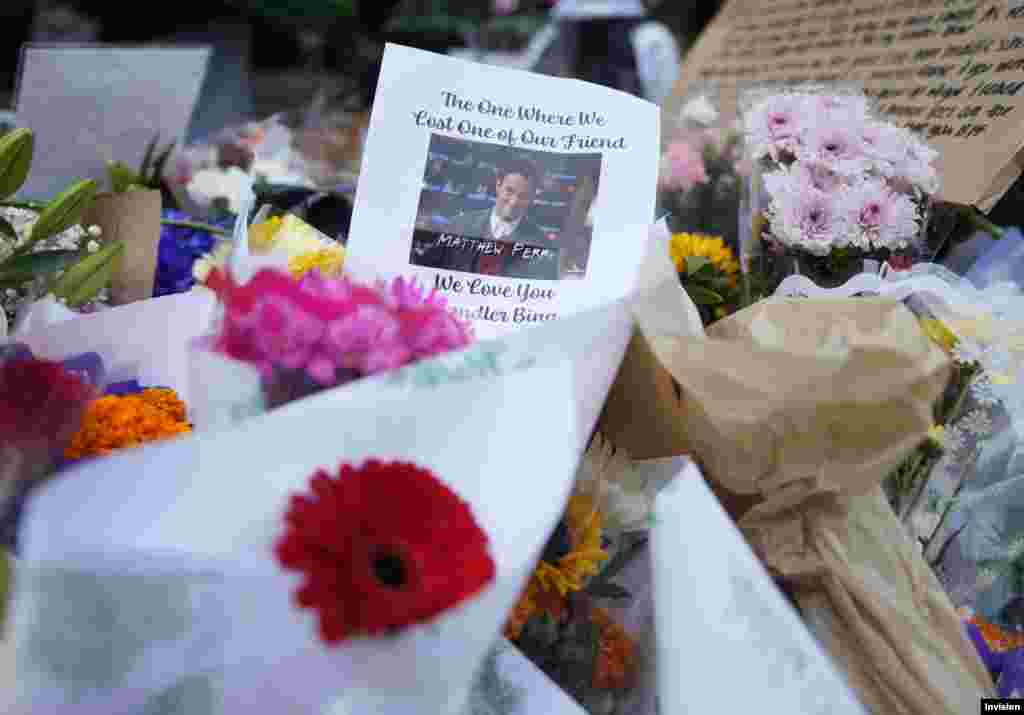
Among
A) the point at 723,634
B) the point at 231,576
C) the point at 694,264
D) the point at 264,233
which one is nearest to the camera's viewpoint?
the point at 231,576

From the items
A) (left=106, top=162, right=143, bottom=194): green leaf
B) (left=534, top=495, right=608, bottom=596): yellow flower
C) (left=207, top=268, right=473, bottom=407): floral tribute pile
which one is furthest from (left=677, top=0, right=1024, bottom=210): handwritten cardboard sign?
(left=106, top=162, right=143, bottom=194): green leaf

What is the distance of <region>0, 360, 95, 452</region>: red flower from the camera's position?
1.64 feet

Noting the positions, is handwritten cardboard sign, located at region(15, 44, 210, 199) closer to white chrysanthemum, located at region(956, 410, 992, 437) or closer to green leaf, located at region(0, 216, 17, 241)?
green leaf, located at region(0, 216, 17, 241)

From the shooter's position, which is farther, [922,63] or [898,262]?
[922,63]

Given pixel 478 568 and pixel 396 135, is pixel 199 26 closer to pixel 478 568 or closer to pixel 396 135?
pixel 396 135

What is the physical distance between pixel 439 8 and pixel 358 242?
244 centimetres

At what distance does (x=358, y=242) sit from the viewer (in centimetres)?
70

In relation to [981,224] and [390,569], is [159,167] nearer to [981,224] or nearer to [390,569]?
[390,569]

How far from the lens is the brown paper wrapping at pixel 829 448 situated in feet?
1.75

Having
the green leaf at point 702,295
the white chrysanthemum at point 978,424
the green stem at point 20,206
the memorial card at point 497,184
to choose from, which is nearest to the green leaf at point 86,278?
the green stem at point 20,206

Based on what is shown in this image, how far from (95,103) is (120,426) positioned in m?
0.78

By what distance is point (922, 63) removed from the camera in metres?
1.11

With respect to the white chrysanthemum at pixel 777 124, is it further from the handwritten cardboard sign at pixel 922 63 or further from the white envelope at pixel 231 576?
the white envelope at pixel 231 576

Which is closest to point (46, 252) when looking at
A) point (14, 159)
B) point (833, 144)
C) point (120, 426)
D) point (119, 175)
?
point (14, 159)
